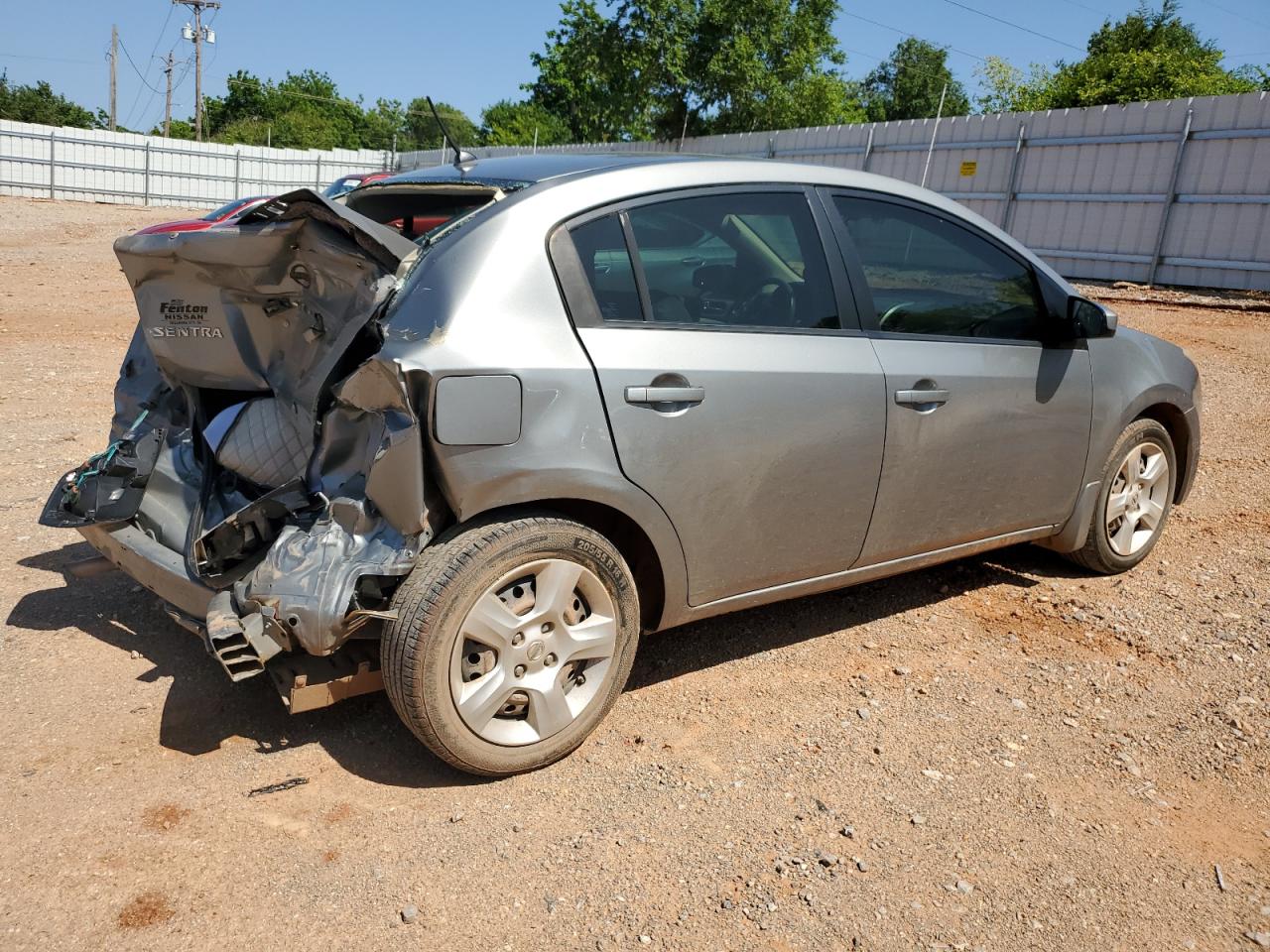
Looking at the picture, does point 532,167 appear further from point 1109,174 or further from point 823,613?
point 1109,174

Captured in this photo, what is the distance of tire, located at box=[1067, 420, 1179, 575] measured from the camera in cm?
453

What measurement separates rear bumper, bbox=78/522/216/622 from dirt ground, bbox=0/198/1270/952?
43 cm

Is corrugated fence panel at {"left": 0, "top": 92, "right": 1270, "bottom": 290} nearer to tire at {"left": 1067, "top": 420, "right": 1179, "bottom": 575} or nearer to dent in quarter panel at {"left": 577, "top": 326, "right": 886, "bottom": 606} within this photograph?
tire at {"left": 1067, "top": 420, "right": 1179, "bottom": 575}

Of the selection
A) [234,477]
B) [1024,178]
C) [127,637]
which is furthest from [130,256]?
[1024,178]

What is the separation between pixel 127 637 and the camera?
12.5 feet

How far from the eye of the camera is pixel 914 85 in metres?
61.0

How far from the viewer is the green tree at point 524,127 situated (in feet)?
145

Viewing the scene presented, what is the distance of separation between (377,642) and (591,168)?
162 cm

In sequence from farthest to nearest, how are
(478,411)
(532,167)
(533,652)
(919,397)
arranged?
1. (919,397)
2. (532,167)
3. (533,652)
4. (478,411)

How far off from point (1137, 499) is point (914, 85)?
62.6 metres

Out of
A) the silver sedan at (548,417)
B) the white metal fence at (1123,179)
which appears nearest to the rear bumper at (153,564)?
the silver sedan at (548,417)

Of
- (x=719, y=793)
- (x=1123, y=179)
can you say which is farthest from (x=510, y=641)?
(x=1123, y=179)

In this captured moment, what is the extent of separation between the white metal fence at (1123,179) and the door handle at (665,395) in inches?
390

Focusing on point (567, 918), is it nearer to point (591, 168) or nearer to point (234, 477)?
point (234, 477)
